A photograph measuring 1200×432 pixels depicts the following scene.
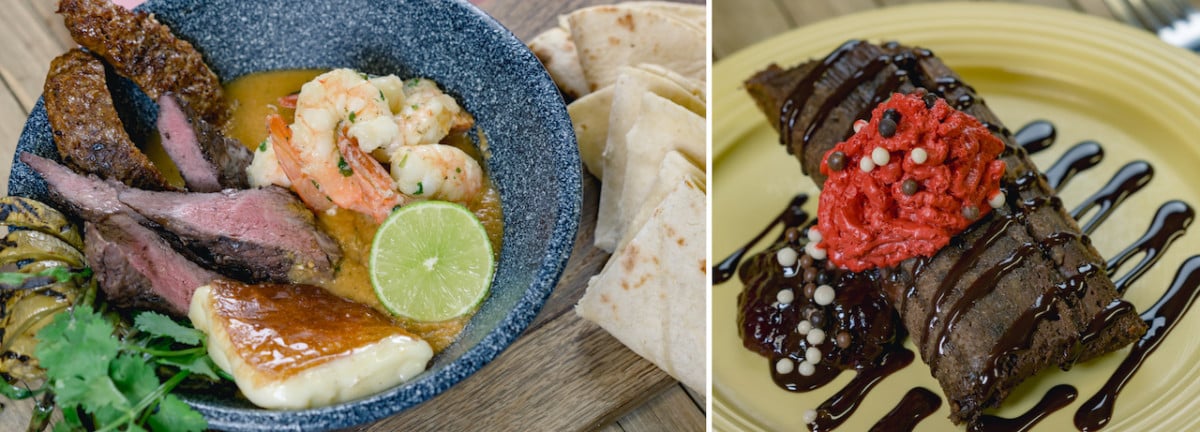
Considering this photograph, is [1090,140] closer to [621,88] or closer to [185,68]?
[621,88]

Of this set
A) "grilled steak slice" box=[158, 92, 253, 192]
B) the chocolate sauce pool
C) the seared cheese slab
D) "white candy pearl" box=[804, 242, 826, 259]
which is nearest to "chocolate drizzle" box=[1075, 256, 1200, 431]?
the chocolate sauce pool

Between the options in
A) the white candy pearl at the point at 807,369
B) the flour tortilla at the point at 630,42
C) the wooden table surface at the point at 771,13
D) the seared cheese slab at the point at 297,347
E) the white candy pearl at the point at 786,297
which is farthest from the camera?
A: the wooden table surface at the point at 771,13

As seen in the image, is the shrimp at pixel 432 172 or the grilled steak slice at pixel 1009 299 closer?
the grilled steak slice at pixel 1009 299

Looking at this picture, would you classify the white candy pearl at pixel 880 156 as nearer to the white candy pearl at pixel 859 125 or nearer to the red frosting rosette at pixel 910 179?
the red frosting rosette at pixel 910 179

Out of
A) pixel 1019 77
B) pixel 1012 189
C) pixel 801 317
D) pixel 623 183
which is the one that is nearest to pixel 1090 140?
pixel 1019 77

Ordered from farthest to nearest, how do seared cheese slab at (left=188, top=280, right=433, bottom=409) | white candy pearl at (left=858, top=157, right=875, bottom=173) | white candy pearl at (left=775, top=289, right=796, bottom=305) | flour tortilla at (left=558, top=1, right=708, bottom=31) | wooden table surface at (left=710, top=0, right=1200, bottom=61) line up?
wooden table surface at (left=710, top=0, right=1200, bottom=61) < flour tortilla at (left=558, top=1, right=708, bottom=31) < white candy pearl at (left=775, top=289, right=796, bottom=305) < white candy pearl at (left=858, top=157, right=875, bottom=173) < seared cheese slab at (left=188, top=280, right=433, bottom=409)

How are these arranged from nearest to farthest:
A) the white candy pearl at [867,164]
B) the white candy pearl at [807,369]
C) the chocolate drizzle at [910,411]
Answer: the white candy pearl at [867,164], the chocolate drizzle at [910,411], the white candy pearl at [807,369]

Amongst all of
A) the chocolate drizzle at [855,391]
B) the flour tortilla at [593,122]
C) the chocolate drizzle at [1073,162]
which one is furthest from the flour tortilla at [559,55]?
the chocolate drizzle at [1073,162]

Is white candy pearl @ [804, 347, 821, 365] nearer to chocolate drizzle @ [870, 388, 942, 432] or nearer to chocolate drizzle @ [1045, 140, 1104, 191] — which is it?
chocolate drizzle @ [870, 388, 942, 432]
